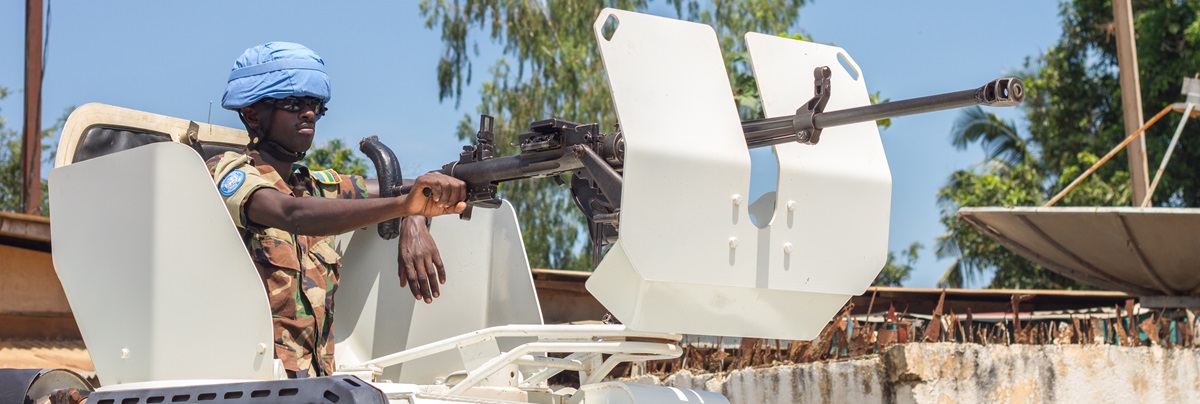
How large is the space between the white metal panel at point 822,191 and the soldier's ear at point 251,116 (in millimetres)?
1465

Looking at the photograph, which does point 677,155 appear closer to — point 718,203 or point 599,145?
point 718,203

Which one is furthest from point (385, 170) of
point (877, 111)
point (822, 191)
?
point (877, 111)

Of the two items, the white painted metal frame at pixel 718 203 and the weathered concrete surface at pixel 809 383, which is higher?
the white painted metal frame at pixel 718 203

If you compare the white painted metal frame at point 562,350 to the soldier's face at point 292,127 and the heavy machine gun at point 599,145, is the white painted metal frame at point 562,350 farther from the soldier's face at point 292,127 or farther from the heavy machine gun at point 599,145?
the soldier's face at point 292,127

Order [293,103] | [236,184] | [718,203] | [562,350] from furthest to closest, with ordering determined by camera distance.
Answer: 1. [293,103]
2. [562,350]
3. [236,184]
4. [718,203]

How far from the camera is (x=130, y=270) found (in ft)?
11.6

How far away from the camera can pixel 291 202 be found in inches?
137

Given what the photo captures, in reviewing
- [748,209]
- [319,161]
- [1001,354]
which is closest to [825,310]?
[748,209]

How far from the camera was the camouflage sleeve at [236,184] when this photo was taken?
3.52 metres

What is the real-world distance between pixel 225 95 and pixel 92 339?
31.2 inches

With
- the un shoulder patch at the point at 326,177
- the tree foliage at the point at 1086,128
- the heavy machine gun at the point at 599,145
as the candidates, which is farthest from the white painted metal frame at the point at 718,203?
the tree foliage at the point at 1086,128

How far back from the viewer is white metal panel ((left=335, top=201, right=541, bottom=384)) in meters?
4.73

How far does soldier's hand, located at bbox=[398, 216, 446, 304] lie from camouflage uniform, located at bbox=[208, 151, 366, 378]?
0.30m

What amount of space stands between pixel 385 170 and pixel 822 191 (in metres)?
Result: 1.45
